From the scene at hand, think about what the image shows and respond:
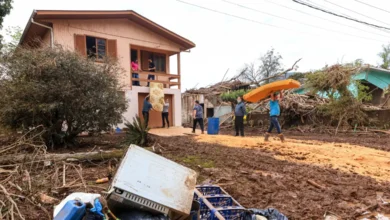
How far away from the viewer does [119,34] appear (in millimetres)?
14328

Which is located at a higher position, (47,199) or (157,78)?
(157,78)

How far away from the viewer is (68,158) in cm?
551

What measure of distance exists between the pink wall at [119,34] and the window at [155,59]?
2.72 feet

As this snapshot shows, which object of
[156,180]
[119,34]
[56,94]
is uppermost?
[119,34]

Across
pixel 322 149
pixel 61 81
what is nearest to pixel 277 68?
pixel 322 149

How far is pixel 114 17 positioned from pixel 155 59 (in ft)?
12.0

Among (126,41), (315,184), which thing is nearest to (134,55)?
(126,41)

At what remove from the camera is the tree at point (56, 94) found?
286 inches

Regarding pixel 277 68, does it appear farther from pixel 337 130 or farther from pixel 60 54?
pixel 60 54

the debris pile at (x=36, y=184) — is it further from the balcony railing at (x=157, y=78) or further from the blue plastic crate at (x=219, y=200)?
the balcony railing at (x=157, y=78)

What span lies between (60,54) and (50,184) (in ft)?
17.7

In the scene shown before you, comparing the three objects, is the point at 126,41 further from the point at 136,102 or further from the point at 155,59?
the point at 136,102

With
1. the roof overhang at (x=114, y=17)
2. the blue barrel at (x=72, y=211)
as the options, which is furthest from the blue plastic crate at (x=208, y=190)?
the roof overhang at (x=114, y=17)

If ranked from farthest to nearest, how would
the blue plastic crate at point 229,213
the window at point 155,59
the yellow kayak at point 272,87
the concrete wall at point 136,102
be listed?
the window at point 155,59
the concrete wall at point 136,102
the yellow kayak at point 272,87
the blue plastic crate at point 229,213
